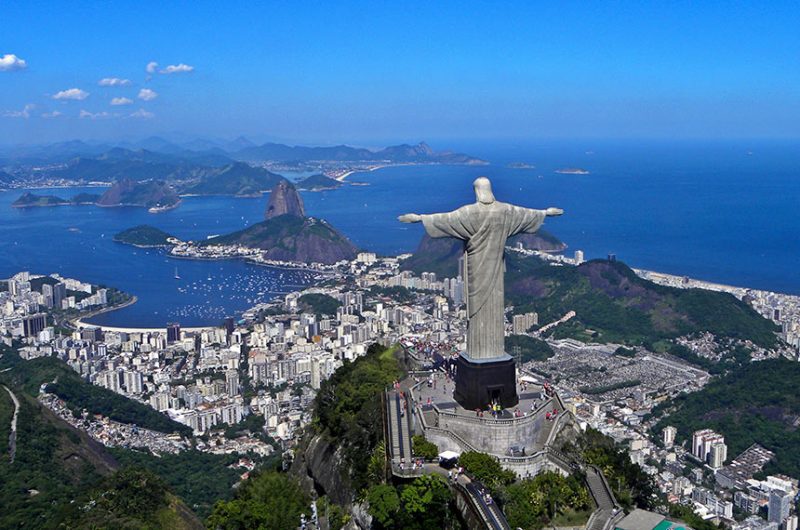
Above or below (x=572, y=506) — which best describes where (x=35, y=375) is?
below

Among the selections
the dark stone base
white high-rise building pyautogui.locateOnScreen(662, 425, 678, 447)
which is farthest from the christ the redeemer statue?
white high-rise building pyautogui.locateOnScreen(662, 425, 678, 447)

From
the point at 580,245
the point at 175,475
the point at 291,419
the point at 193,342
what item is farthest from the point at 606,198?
the point at 175,475

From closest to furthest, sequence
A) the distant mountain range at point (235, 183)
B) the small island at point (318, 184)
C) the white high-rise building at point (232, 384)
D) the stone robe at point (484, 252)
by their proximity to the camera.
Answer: the stone robe at point (484, 252)
the white high-rise building at point (232, 384)
the distant mountain range at point (235, 183)
the small island at point (318, 184)

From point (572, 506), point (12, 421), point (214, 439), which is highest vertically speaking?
point (572, 506)

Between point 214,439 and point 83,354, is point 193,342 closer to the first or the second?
point 83,354

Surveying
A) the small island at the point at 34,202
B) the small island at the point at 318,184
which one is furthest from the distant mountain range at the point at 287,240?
the small island at the point at 318,184

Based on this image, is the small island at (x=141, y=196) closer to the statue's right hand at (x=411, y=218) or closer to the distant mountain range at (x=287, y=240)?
the distant mountain range at (x=287, y=240)
